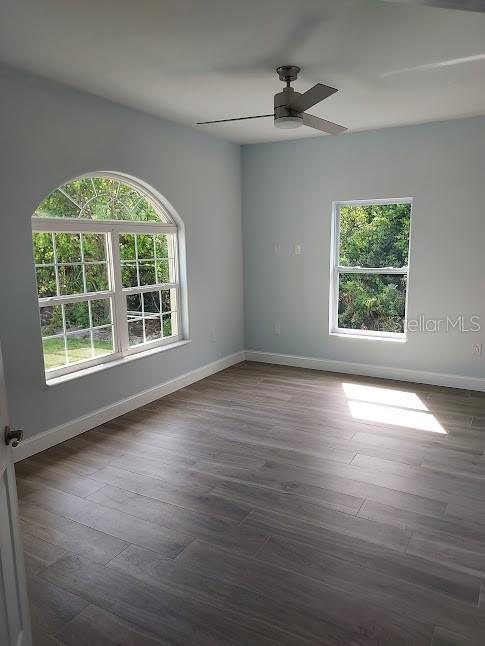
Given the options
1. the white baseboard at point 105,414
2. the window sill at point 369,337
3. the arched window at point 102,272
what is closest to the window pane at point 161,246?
the arched window at point 102,272

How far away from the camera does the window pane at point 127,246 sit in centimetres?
411

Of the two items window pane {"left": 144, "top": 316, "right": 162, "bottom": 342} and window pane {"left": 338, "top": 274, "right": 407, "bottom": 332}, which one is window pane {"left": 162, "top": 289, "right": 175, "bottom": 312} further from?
window pane {"left": 338, "top": 274, "right": 407, "bottom": 332}

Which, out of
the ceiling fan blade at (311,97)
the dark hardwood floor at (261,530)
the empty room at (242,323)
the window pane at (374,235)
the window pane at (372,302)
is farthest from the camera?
the window pane at (372,302)

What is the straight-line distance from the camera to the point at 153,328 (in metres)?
4.57

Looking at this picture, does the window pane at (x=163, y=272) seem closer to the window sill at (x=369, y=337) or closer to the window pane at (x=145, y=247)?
the window pane at (x=145, y=247)

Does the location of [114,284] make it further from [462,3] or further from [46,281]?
[462,3]

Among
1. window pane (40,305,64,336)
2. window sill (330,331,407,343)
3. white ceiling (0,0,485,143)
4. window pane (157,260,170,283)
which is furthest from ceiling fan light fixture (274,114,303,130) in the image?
window sill (330,331,407,343)

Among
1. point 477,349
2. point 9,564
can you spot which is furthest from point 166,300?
point 9,564

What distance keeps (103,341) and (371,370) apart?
294 cm

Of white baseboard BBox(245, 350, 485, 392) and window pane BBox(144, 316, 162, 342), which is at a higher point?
window pane BBox(144, 316, 162, 342)

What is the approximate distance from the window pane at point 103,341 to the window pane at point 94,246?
0.62m

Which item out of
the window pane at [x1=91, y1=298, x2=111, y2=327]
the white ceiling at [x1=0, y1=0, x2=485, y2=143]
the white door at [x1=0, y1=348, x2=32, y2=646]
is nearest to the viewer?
the white door at [x1=0, y1=348, x2=32, y2=646]

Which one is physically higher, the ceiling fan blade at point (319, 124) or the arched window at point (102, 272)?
the ceiling fan blade at point (319, 124)

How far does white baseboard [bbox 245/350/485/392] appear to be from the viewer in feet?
15.4
